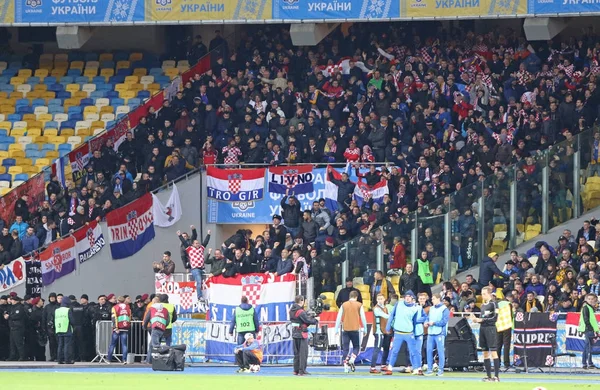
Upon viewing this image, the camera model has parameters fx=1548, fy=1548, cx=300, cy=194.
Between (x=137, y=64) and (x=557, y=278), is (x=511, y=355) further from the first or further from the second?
(x=137, y=64)

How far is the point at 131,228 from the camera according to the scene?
4022 centimetres

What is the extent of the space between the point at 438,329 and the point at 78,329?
30.7ft

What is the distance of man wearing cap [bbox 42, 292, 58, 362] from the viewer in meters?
34.4

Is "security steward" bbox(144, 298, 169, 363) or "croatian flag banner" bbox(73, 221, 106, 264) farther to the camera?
"croatian flag banner" bbox(73, 221, 106, 264)

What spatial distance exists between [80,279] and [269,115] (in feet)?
21.8

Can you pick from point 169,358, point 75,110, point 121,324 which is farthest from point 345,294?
point 75,110

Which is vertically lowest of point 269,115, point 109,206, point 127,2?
point 109,206

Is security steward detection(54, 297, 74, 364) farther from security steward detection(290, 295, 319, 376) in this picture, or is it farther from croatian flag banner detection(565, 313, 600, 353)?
croatian flag banner detection(565, 313, 600, 353)

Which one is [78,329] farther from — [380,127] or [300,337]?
[380,127]

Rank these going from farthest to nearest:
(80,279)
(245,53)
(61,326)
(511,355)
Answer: (245,53) < (80,279) < (61,326) < (511,355)

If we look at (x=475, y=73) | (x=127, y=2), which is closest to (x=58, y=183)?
(x=127, y=2)

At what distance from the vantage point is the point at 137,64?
47250mm

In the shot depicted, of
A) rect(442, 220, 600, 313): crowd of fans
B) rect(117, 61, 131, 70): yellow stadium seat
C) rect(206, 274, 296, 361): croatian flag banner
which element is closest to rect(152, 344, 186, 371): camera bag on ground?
rect(206, 274, 296, 361): croatian flag banner

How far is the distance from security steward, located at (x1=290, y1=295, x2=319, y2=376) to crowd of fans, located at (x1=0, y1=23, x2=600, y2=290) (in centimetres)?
562
